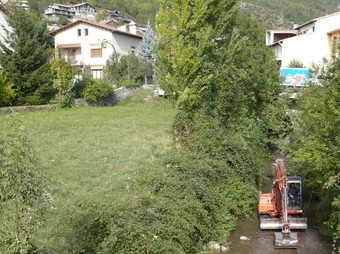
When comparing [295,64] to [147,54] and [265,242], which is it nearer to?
[265,242]

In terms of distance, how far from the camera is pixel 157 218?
9875 millimetres

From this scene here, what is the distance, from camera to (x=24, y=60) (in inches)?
1387

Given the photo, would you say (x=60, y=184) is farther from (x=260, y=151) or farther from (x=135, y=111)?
(x=135, y=111)

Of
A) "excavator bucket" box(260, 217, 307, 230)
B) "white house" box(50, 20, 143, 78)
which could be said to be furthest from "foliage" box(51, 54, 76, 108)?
"excavator bucket" box(260, 217, 307, 230)

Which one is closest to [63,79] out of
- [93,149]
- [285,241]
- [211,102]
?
[93,149]

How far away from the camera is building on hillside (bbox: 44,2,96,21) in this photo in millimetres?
127075

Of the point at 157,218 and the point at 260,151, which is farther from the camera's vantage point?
the point at 260,151

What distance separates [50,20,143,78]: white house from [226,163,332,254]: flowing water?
43986 millimetres

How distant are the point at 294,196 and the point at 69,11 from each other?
140 metres

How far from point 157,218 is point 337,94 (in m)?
6.68

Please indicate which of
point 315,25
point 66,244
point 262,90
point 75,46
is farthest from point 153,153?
point 75,46

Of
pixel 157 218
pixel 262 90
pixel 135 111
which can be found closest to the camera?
pixel 157 218

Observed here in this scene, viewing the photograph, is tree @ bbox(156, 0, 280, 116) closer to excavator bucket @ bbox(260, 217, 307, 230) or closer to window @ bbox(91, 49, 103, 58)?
excavator bucket @ bbox(260, 217, 307, 230)

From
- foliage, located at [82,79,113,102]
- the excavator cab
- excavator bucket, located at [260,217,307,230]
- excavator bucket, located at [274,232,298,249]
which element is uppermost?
foliage, located at [82,79,113,102]
